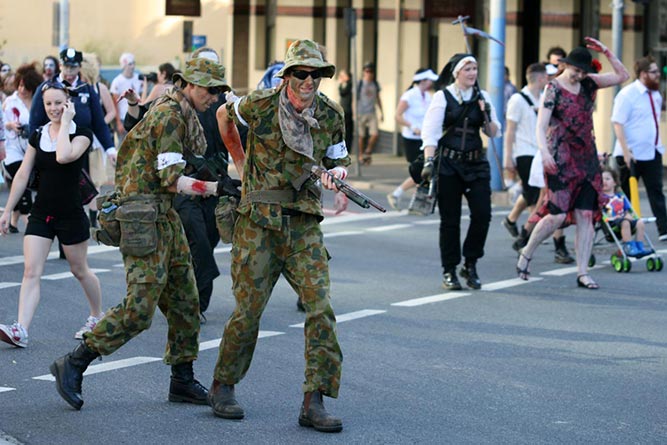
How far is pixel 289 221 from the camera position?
25.0ft

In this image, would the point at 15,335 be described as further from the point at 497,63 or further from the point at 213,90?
the point at 497,63

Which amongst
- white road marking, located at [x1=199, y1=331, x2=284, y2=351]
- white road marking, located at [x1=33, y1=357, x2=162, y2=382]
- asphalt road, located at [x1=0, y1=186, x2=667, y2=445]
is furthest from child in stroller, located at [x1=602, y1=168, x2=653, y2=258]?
white road marking, located at [x1=33, y1=357, x2=162, y2=382]

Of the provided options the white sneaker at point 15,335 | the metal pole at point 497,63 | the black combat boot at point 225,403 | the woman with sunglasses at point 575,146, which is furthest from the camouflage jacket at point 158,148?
the metal pole at point 497,63

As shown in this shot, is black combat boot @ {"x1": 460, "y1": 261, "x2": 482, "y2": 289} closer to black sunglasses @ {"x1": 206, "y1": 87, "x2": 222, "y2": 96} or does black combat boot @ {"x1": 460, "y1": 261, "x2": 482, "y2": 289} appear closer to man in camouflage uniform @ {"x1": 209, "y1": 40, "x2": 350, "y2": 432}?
man in camouflage uniform @ {"x1": 209, "y1": 40, "x2": 350, "y2": 432}

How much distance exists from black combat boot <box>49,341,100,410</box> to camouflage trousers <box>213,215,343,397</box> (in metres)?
0.69

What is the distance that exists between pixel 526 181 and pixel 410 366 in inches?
252

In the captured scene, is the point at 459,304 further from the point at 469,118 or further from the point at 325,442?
the point at 325,442

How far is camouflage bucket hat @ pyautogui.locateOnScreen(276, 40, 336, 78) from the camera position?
7414 millimetres

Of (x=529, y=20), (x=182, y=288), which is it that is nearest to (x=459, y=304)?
(x=182, y=288)

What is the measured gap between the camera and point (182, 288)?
7.96m

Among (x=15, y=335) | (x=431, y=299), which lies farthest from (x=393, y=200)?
(x=15, y=335)

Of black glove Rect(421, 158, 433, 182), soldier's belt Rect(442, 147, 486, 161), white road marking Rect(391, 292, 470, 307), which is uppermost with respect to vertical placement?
soldier's belt Rect(442, 147, 486, 161)

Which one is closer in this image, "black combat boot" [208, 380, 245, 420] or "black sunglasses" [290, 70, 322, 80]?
"black sunglasses" [290, 70, 322, 80]

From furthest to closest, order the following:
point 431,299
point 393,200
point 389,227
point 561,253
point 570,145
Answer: point 393,200
point 389,227
point 561,253
point 570,145
point 431,299
